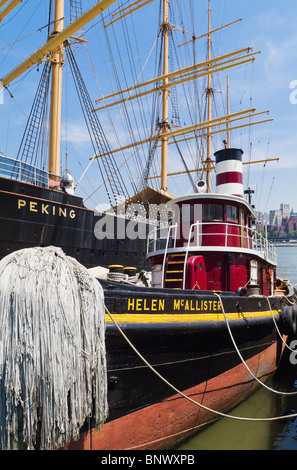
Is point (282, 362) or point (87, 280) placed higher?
point (87, 280)

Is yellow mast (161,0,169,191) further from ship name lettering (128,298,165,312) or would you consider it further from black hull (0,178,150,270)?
ship name lettering (128,298,165,312)

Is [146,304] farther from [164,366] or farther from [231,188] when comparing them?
[231,188]

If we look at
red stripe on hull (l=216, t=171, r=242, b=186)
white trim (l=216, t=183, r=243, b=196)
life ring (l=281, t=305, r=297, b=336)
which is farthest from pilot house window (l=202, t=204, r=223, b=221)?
life ring (l=281, t=305, r=297, b=336)

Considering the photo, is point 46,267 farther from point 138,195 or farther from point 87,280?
point 138,195

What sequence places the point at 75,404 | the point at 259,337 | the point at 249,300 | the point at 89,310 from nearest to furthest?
the point at 75,404
the point at 89,310
the point at 249,300
the point at 259,337

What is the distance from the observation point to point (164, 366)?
520cm

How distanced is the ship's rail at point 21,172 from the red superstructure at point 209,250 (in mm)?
5775

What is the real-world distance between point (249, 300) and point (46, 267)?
488 centimetres

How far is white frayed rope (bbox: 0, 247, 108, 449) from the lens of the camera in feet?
11.7

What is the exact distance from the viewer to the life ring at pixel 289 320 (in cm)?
924

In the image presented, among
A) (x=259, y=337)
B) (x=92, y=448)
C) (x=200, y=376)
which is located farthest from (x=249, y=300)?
(x=92, y=448)

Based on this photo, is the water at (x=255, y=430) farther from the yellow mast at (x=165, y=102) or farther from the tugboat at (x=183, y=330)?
the yellow mast at (x=165, y=102)

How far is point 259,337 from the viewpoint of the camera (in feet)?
27.0

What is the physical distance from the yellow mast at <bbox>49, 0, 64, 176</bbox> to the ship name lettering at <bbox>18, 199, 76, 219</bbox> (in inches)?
115
